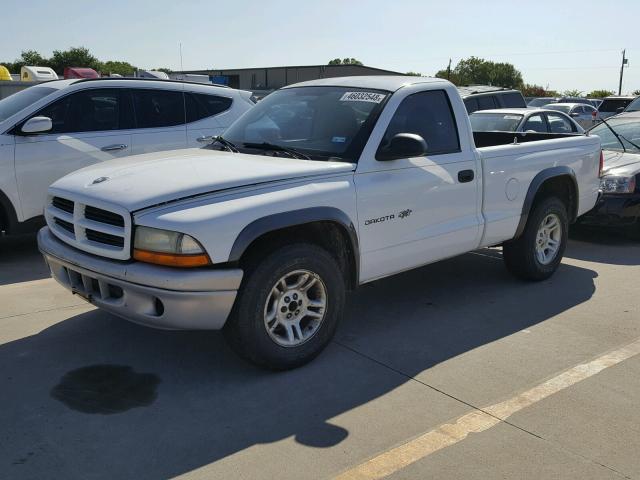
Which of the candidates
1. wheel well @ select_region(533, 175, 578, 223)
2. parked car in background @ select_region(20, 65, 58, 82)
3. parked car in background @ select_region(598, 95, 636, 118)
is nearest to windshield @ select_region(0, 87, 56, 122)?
wheel well @ select_region(533, 175, 578, 223)

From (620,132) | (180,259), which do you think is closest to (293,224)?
(180,259)

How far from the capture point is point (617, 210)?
318 inches

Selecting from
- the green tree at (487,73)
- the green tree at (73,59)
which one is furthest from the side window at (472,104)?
the green tree at (487,73)

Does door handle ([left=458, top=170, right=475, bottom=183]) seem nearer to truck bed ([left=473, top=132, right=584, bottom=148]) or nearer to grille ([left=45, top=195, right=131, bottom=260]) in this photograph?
truck bed ([left=473, top=132, right=584, bottom=148])

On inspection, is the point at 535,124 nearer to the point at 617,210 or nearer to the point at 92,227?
the point at 617,210

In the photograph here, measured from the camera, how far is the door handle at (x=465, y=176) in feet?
17.1

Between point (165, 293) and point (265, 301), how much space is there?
616 millimetres

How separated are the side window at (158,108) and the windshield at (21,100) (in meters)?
0.96

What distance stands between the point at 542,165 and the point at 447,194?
1.47 m

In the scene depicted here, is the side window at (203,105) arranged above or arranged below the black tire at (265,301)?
above

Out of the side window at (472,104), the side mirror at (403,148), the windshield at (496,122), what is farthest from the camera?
the side window at (472,104)

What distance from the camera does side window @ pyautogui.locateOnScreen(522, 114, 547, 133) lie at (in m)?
10.7

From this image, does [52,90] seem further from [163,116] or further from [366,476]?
[366,476]

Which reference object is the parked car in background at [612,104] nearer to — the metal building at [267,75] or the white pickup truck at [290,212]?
the white pickup truck at [290,212]
